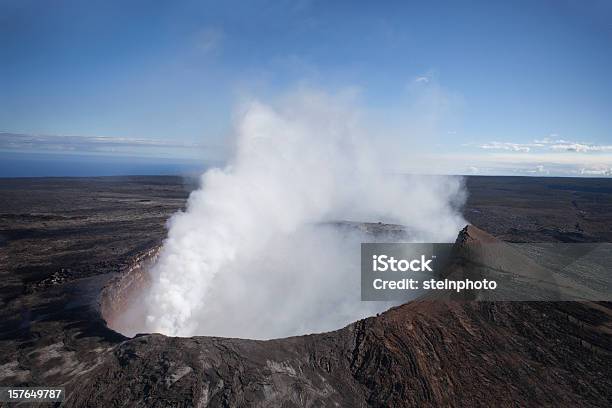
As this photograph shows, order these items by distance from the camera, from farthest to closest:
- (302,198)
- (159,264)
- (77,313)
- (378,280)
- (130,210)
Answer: (130,210) → (302,198) → (378,280) → (159,264) → (77,313)

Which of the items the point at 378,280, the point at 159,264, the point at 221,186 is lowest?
the point at 378,280

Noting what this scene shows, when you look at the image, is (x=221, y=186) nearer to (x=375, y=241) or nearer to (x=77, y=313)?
(x=77, y=313)

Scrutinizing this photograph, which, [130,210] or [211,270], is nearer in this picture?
[211,270]

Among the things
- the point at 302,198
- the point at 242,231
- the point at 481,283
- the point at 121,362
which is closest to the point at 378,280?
the point at 481,283

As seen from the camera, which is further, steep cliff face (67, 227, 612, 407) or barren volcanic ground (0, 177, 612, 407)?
barren volcanic ground (0, 177, 612, 407)

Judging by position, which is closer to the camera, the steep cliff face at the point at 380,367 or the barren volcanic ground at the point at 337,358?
the steep cliff face at the point at 380,367

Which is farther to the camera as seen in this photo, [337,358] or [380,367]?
[337,358]

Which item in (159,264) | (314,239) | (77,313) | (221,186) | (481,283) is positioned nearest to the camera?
(77,313)

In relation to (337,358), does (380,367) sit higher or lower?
lower
